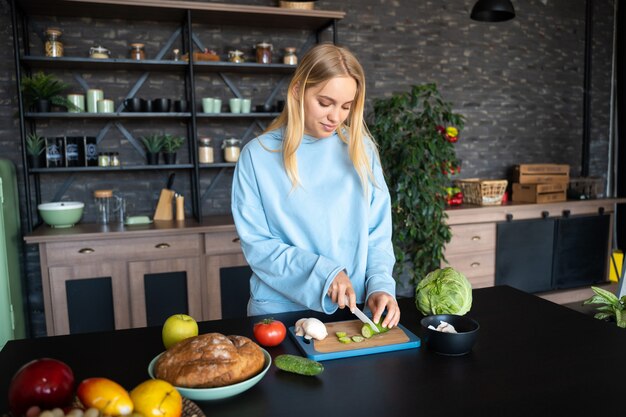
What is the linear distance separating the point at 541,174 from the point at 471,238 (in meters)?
1.08

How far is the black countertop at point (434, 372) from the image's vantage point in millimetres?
983

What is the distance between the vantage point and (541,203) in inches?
171

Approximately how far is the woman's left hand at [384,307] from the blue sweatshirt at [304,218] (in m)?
0.09

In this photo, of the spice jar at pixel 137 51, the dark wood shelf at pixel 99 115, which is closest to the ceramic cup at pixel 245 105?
the dark wood shelf at pixel 99 115

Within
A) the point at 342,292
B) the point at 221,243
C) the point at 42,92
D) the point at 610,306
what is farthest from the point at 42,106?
the point at 610,306

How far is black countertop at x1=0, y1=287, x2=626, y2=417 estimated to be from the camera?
0.98 m

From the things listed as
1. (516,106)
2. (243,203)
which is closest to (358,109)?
(243,203)

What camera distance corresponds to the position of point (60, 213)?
3.40 metres

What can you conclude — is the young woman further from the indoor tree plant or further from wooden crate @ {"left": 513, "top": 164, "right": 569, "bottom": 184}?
wooden crate @ {"left": 513, "top": 164, "right": 569, "bottom": 184}

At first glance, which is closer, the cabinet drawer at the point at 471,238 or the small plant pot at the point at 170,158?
the small plant pot at the point at 170,158

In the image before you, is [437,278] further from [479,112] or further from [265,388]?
[479,112]

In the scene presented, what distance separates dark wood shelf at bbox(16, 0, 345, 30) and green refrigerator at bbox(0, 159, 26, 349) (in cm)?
109

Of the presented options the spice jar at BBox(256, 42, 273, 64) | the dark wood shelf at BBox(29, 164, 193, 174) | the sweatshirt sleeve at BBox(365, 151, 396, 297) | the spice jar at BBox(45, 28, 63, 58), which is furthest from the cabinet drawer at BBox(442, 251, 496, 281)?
the spice jar at BBox(45, 28, 63, 58)

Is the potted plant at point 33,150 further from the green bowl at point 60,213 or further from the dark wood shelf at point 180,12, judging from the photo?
the dark wood shelf at point 180,12
